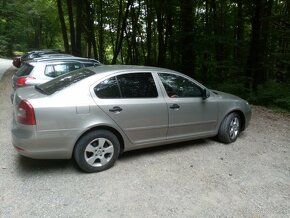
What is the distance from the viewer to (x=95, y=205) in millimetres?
3773

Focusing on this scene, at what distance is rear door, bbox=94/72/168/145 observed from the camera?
4727mm

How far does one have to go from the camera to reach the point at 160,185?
433 centimetres

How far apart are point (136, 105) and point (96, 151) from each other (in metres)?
0.97

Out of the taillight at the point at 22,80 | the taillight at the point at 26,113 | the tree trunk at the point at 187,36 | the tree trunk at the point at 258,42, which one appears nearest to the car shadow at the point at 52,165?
the taillight at the point at 26,113

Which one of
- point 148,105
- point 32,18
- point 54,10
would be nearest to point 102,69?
point 148,105

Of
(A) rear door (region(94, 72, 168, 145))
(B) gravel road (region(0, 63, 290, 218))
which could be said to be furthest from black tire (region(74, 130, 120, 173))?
(A) rear door (region(94, 72, 168, 145))

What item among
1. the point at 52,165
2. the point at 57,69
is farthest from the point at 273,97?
the point at 52,165

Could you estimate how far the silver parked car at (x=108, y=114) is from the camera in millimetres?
4250

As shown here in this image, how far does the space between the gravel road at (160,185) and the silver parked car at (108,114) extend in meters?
0.33

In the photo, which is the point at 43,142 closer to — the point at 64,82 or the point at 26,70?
the point at 64,82

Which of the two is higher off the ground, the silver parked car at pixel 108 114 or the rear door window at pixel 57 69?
the rear door window at pixel 57 69

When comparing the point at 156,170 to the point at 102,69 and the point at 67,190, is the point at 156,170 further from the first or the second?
the point at 102,69

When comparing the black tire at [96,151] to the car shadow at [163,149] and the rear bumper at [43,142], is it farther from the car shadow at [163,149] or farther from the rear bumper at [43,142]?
the car shadow at [163,149]

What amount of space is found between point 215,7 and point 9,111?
1377cm
